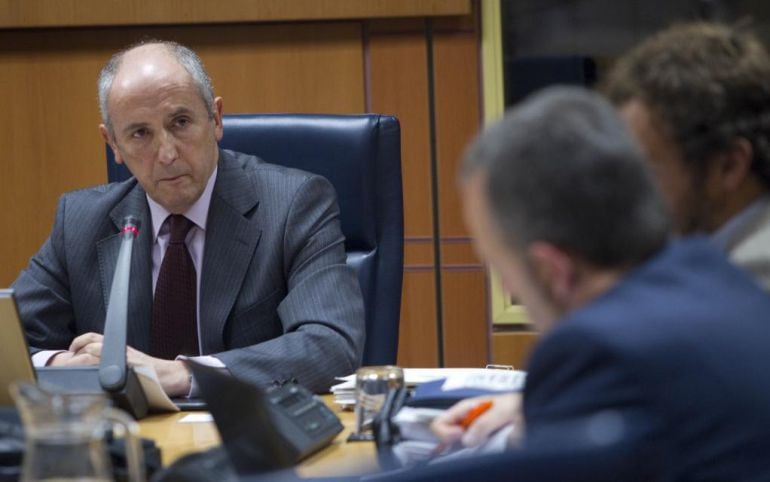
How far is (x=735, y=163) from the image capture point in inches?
70.7

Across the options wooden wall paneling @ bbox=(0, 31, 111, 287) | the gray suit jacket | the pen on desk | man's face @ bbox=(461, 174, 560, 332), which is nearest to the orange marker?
the pen on desk

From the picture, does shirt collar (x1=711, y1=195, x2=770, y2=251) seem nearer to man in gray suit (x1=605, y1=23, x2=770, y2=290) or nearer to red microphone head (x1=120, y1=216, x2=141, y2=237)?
man in gray suit (x1=605, y1=23, x2=770, y2=290)

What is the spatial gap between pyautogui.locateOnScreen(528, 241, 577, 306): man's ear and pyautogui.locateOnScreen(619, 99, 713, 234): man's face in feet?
1.47

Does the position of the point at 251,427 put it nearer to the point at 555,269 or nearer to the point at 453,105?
the point at 555,269

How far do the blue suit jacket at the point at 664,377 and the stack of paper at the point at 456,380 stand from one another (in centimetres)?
95

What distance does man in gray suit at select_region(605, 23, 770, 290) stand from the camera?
1.73 m

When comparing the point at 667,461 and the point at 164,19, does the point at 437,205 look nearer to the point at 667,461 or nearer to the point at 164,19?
the point at 164,19

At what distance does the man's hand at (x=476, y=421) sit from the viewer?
1929mm

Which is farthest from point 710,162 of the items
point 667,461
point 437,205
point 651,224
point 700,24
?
point 437,205

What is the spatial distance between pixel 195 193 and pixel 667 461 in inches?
79.2

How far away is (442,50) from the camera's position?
523 cm

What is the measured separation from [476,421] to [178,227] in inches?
51.4

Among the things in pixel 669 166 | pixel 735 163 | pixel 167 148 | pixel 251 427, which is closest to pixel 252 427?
pixel 251 427

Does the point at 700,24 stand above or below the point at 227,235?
above
